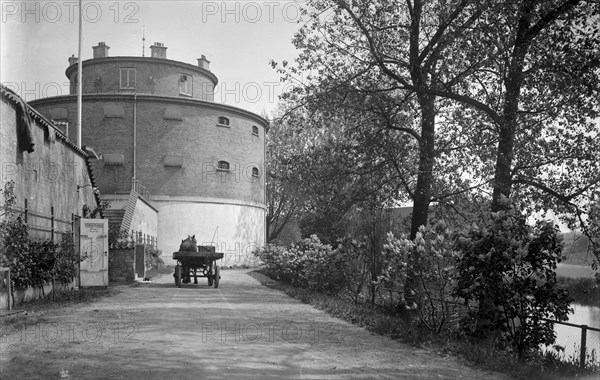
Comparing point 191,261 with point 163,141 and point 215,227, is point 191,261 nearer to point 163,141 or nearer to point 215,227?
point 163,141

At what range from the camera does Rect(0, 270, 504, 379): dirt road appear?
7.17 meters

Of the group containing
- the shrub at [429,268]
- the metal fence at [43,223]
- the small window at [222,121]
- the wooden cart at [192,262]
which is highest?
the small window at [222,121]

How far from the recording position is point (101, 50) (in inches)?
1999

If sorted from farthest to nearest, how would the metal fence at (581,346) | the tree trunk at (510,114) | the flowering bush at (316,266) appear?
A: the flowering bush at (316,266), the tree trunk at (510,114), the metal fence at (581,346)

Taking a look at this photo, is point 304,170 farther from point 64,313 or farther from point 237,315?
point 64,313

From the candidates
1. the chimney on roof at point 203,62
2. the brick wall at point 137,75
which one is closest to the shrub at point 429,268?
the brick wall at point 137,75

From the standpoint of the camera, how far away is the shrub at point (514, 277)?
9609 millimetres

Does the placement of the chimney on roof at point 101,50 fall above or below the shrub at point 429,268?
above

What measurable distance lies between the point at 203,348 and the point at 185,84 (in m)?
43.4

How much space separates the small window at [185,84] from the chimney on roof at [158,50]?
2.73m

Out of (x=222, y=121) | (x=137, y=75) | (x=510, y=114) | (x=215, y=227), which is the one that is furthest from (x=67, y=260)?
(x=137, y=75)

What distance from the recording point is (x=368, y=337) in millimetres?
10641

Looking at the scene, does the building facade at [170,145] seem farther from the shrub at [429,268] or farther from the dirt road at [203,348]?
the shrub at [429,268]

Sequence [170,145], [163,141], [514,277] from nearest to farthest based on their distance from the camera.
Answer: [514,277] → [163,141] → [170,145]
